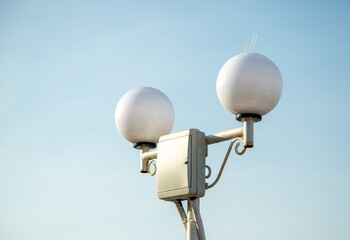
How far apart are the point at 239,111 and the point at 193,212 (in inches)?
46.8

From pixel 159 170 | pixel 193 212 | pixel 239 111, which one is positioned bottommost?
pixel 193 212

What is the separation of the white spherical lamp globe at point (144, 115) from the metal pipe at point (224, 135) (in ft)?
2.96

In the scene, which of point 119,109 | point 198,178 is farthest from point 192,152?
point 119,109

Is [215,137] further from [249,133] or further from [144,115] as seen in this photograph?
[144,115]

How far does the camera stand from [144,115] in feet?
25.0

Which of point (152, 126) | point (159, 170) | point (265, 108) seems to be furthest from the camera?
point (152, 126)

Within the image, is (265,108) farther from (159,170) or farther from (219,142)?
(159,170)

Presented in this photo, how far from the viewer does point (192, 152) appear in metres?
6.83

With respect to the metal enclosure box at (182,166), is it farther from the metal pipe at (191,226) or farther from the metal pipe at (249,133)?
the metal pipe at (249,133)

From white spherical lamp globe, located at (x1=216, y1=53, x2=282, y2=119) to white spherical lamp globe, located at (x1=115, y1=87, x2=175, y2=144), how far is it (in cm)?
118

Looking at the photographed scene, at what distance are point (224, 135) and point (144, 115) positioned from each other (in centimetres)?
127

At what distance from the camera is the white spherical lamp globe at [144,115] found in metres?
7.62

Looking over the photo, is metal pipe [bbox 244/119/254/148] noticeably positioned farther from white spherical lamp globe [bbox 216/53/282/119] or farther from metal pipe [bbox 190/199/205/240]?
metal pipe [bbox 190/199/205/240]

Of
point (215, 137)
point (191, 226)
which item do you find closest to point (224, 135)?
point (215, 137)
